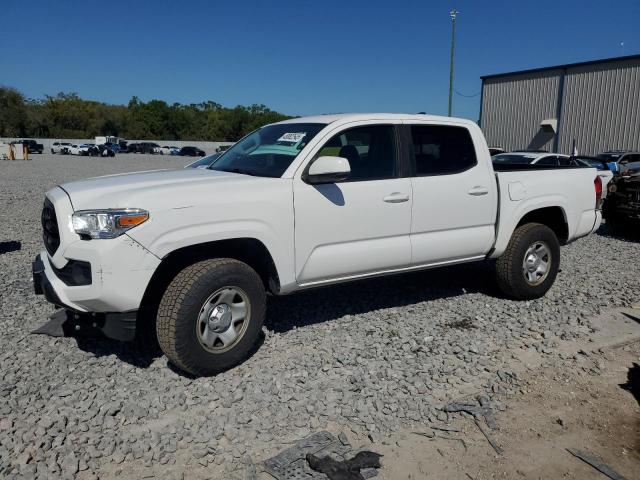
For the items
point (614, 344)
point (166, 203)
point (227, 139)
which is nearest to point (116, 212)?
point (166, 203)

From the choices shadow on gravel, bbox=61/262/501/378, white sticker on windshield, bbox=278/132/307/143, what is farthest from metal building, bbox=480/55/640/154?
white sticker on windshield, bbox=278/132/307/143

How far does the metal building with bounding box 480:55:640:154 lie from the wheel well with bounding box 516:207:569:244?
2370 cm

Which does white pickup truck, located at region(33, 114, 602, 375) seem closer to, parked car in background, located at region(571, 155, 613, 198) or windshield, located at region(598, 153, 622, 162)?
parked car in background, located at region(571, 155, 613, 198)

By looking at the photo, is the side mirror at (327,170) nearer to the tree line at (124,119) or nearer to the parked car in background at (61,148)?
the parked car in background at (61,148)

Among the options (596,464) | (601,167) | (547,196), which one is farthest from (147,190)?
(601,167)

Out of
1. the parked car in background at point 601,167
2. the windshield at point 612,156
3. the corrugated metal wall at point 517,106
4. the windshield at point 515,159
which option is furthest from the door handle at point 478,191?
the corrugated metal wall at point 517,106

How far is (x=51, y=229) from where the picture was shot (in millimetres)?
3879

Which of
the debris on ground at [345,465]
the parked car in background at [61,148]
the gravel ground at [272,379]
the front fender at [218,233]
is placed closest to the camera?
the debris on ground at [345,465]

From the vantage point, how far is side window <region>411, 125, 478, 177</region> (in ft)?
16.3

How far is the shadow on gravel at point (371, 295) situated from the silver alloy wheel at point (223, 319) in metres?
0.94

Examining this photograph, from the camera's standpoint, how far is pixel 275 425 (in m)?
3.41

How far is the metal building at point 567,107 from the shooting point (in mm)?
26250

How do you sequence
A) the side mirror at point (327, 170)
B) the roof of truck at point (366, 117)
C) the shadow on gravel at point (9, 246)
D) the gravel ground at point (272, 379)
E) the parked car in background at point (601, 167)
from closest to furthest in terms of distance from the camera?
the gravel ground at point (272, 379), the side mirror at point (327, 170), the roof of truck at point (366, 117), the shadow on gravel at point (9, 246), the parked car in background at point (601, 167)

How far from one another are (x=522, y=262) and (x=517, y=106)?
28887 mm
